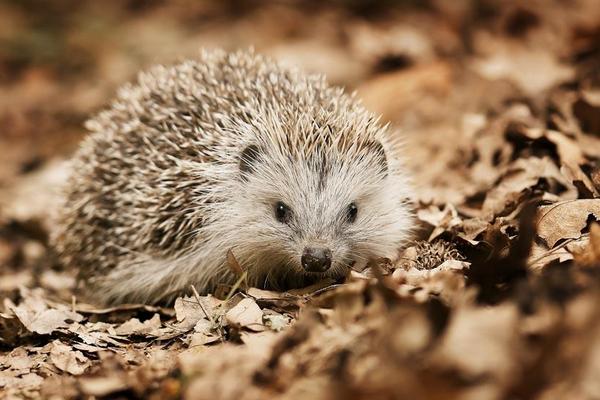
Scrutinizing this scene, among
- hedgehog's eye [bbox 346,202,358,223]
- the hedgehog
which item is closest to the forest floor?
the hedgehog

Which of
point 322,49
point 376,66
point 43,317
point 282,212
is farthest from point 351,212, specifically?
point 322,49

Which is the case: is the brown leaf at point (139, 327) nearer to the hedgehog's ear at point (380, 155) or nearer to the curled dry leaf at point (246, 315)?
the curled dry leaf at point (246, 315)

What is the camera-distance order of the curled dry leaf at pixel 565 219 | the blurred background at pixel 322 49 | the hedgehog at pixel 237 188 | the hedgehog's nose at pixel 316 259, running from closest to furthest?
the curled dry leaf at pixel 565 219, the hedgehog's nose at pixel 316 259, the hedgehog at pixel 237 188, the blurred background at pixel 322 49

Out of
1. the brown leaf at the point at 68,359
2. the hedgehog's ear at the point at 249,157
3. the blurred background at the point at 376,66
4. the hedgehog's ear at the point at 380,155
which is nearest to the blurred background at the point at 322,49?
the blurred background at the point at 376,66

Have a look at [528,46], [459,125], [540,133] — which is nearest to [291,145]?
[540,133]

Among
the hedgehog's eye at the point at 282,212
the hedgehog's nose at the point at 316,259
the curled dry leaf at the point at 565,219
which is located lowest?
the hedgehog's nose at the point at 316,259

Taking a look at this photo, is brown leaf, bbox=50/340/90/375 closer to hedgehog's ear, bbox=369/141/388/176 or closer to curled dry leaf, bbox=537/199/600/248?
hedgehog's ear, bbox=369/141/388/176

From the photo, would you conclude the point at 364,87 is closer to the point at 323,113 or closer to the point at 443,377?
the point at 323,113
